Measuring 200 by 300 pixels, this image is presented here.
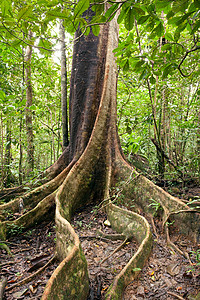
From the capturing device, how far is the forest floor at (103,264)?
1.91 meters

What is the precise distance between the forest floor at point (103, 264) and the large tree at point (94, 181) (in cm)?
14

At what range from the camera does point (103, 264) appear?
236cm

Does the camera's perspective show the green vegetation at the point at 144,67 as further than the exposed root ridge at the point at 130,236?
No

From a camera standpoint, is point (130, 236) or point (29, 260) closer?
point (29, 260)

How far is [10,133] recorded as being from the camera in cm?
479

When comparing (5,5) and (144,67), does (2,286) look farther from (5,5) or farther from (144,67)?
(144,67)

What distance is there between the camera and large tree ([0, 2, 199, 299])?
239 centimetres

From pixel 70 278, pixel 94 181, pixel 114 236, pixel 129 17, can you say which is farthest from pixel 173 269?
pixel 129 17

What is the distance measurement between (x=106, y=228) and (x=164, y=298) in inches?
56.1

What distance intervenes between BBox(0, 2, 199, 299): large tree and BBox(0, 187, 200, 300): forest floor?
0.14 metres

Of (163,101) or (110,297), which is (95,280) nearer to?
(110,297)

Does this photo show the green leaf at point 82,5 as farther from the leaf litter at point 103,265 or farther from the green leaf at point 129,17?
the leaf litter at point 103,265

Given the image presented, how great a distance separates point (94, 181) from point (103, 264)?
5.81 ft

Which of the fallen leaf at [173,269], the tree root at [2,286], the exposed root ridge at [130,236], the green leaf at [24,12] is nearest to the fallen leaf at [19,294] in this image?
the tree root at [2,286]
